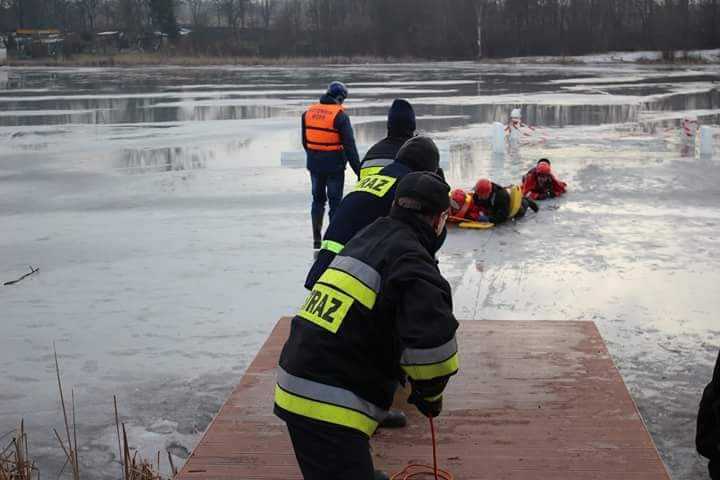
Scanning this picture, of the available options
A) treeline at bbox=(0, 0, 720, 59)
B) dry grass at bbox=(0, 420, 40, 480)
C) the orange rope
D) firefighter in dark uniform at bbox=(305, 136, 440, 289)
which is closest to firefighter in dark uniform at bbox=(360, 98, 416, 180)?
firefighter in dark uniform at bbox=(305, 136, 440, 289)

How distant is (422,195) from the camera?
3195 mm

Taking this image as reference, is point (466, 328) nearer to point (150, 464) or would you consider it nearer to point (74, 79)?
point (150, 464)

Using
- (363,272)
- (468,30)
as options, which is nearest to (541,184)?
(363,272)

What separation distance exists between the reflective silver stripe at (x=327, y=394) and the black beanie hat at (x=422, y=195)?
70cm

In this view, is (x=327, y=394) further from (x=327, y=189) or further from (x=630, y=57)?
(x=630, y=57)

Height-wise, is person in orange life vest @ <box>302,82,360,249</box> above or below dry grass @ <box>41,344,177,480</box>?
above

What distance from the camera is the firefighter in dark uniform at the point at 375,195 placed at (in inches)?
179

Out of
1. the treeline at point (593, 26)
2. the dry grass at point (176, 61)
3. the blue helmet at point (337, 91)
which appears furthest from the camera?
the treeline at point (593, 26)

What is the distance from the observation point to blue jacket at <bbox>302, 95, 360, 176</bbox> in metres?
8.35

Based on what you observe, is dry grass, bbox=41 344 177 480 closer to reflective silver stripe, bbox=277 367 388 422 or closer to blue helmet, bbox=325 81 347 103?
reflective silver stripe, bbox=277 367 388 422

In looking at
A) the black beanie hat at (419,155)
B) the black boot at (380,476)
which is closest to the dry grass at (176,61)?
the black beanie hat at (419,155)

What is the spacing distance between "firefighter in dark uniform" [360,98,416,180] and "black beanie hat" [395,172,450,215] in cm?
222

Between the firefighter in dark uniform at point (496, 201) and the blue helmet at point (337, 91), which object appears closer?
the blue helmet at point (337, 91)

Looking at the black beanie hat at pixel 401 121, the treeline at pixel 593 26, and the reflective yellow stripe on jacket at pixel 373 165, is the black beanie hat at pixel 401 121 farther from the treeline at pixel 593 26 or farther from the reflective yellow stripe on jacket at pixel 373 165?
the treeline at pixel 593 26
